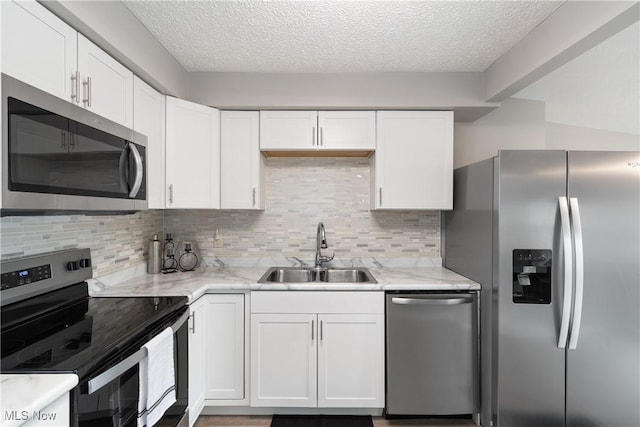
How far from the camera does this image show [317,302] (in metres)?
2.20

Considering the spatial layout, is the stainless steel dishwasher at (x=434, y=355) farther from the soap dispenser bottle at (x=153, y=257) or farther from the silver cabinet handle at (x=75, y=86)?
the silver cabinet handle at (x=75, y=86)

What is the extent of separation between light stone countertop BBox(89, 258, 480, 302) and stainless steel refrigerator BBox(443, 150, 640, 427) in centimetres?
36

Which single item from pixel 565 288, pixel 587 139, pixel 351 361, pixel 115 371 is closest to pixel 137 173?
pixel 115 371

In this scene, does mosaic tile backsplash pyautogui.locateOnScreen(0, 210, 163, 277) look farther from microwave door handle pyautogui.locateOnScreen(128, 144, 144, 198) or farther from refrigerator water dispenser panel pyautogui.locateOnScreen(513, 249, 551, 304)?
refrigerator water dispenser panel pyautogui.locateOnScreen(513, 249, 551, 304)

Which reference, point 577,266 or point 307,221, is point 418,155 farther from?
point 577,266

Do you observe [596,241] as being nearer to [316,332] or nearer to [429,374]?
[429,374]

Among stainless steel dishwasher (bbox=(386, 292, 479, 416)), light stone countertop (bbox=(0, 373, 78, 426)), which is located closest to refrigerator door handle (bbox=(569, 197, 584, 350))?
stainless steel dishwasher (bbox=(386, 292, 479, 416))

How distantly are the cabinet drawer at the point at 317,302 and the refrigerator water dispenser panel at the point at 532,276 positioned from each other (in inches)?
31.2

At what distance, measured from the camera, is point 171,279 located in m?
2.34

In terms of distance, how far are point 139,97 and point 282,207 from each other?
133cm

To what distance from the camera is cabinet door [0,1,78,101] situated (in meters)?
1.08

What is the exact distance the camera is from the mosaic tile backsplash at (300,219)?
285cm

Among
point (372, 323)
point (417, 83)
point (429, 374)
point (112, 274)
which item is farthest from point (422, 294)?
point (112, 274)

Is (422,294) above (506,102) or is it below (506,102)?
below
